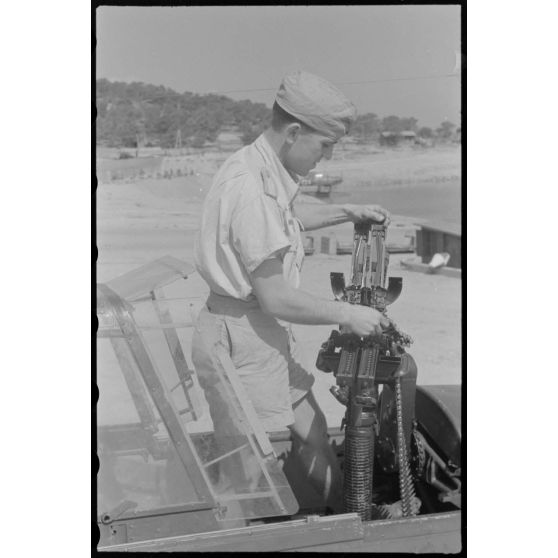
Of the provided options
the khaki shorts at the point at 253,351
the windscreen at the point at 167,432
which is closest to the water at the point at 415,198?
the khaki shorts at the point at 253,351

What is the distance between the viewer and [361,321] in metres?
3.82

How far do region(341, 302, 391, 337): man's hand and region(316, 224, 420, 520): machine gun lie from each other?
42 millimetres

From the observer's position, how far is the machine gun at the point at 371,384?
3.84 meters

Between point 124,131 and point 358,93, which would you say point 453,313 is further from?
point 124,131

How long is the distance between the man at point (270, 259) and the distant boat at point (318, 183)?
44 mm

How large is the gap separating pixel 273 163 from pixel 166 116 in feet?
1.42

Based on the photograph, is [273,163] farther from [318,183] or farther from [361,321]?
[361,321]

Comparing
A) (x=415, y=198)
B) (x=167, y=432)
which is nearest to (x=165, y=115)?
(x=415, y=198)

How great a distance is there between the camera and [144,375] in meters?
3.78

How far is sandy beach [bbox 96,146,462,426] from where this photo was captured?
388 centimetres

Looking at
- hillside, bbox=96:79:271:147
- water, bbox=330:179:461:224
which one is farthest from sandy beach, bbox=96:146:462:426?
hillside, bbox=96:79:271:147

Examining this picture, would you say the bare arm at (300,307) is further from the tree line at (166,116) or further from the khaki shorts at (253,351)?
A: the tree line at (166,116)

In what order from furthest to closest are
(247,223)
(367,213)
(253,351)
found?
(367,213), (253,351), (247,223)
